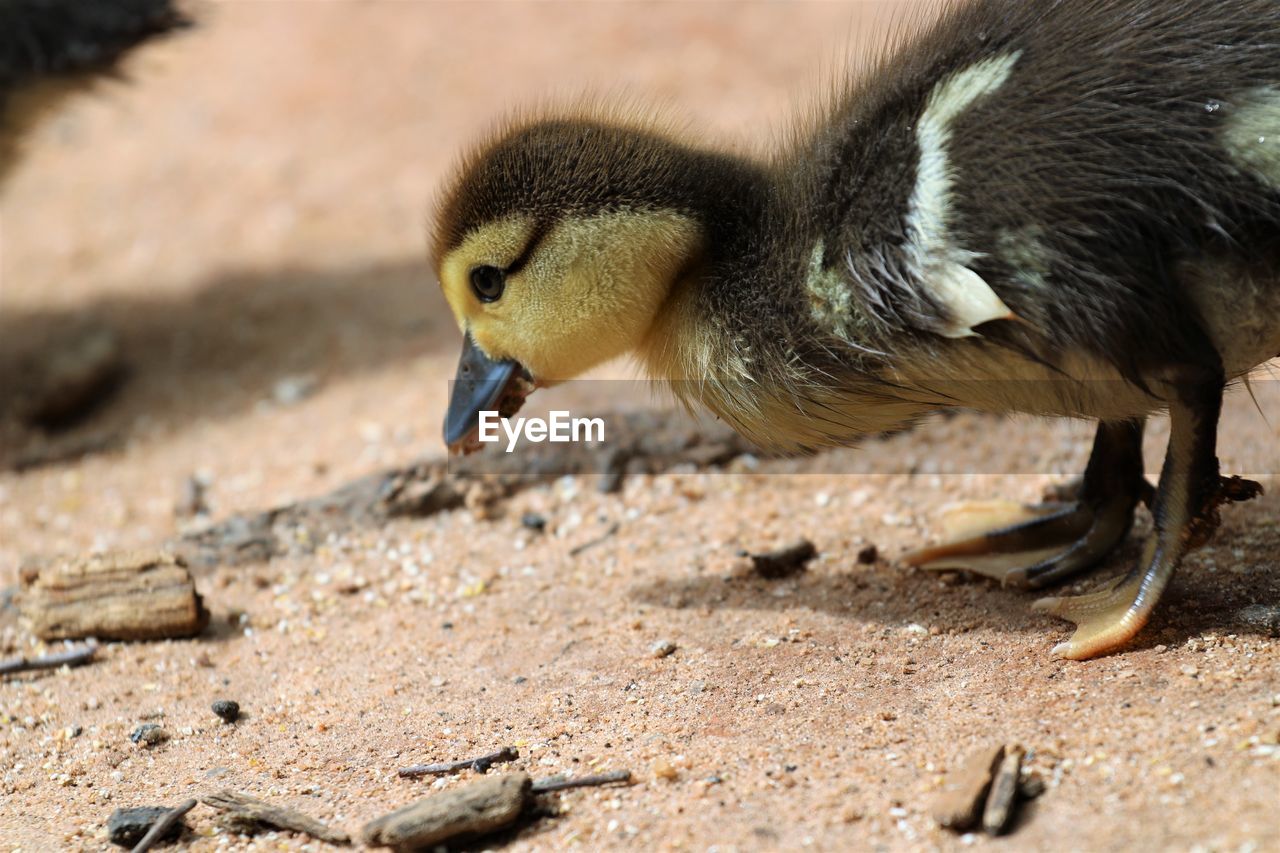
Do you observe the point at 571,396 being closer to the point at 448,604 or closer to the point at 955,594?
the point at 448,604

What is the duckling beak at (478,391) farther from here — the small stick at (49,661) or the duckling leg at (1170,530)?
the duckling leg at (1170,530)

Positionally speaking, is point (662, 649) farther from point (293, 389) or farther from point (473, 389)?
point (293, 389)

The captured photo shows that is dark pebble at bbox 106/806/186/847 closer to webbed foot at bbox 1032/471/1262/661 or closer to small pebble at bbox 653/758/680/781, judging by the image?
small pebble at bbox 653/758/680/781

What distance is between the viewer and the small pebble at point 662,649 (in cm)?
264

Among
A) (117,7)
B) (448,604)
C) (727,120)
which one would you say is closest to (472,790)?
(448,604)

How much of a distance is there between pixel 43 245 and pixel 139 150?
3.32ft

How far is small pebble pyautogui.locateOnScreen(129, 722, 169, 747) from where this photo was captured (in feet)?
8.34

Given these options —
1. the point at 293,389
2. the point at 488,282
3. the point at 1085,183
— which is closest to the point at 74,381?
the point at 293,389

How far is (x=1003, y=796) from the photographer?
6.07 ft

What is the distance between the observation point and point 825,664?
249 centimetres

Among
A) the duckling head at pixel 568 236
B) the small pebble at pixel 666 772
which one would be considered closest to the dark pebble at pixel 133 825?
the small pebble at pixel 666 772

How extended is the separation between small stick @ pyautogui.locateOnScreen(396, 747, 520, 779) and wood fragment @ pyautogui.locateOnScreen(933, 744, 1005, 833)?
0.76 meters

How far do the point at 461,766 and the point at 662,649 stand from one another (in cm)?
57

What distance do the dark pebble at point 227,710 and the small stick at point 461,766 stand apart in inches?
21.4
